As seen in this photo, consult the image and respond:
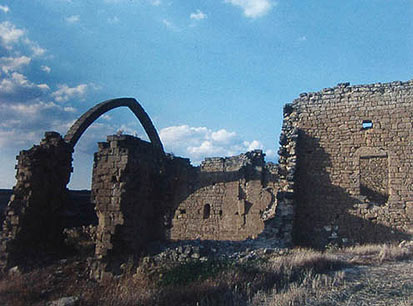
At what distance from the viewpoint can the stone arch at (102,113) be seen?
16627mm

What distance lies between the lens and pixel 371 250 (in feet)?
31.3

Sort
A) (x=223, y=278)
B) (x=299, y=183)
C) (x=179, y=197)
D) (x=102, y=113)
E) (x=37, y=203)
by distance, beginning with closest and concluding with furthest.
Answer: (x=223, y=278) < (x=299, y=183) < (x=37, y=203) < (x=179, y=197) < (x=102, y=113)

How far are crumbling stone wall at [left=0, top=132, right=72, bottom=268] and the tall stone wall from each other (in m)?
7.44

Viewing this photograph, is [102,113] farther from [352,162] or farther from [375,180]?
[375,180]

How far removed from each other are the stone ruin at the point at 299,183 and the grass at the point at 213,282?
1390 millimetres

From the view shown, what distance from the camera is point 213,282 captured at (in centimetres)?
664

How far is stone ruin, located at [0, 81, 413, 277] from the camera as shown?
34.3ft

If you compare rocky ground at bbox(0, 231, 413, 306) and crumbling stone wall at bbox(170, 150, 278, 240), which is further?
crumbling stone wall at bbox(170, 150, 278, 240)

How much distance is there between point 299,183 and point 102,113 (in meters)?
10.4

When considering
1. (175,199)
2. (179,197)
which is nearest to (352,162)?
(179,197)

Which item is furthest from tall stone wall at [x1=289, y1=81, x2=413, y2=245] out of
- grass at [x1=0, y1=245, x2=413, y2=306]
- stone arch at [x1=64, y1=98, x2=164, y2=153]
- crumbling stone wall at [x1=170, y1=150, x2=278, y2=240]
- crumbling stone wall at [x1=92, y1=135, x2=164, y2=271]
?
stone arch at [x1=64, y1=98, x2=164, y2=153]

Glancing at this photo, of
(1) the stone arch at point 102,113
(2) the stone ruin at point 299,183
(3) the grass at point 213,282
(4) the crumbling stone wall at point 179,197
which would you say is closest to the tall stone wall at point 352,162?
(2) the stone ruin at point 299,183

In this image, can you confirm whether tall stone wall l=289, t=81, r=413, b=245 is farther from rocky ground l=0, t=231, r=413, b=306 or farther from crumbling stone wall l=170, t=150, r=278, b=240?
crumbling stone wall l=170, t=150, r=278, b=240

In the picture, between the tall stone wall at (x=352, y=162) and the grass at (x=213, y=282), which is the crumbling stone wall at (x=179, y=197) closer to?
the tall stone wall at (x=352, y=162)
